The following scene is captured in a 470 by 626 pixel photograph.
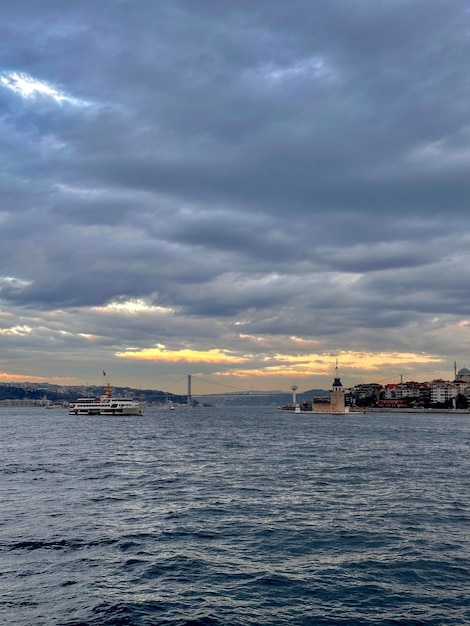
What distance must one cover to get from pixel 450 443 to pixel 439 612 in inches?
3546

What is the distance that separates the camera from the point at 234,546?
107 feet

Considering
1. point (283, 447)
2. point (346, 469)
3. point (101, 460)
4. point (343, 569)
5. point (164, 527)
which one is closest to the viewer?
point (343, 569)

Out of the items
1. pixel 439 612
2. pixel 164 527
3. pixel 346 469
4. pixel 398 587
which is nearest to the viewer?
pixel 439 612

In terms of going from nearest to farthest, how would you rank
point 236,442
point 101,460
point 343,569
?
point 343,569
point 101,460
point 236,442

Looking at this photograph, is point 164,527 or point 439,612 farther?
point 164,527

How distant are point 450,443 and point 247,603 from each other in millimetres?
92349

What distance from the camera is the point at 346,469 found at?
65.4 m

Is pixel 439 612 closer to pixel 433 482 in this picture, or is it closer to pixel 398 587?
pixel 398 587

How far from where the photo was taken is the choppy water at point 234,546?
2348cm

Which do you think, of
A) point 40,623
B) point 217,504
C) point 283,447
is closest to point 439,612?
point 40,623

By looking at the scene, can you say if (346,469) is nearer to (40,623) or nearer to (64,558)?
(64,558)

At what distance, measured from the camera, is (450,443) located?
107125 millimetres

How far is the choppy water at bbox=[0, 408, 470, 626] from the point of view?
23484 mm

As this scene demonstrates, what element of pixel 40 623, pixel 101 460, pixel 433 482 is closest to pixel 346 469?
pixel 433 482
